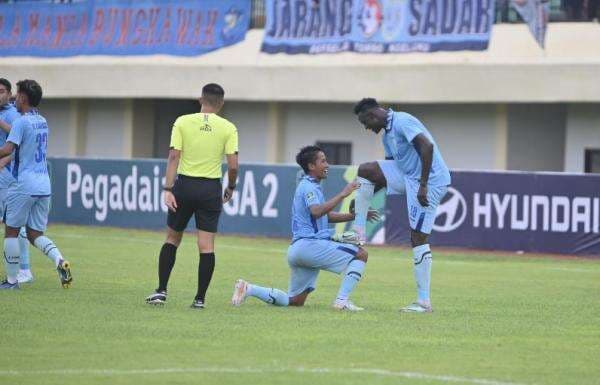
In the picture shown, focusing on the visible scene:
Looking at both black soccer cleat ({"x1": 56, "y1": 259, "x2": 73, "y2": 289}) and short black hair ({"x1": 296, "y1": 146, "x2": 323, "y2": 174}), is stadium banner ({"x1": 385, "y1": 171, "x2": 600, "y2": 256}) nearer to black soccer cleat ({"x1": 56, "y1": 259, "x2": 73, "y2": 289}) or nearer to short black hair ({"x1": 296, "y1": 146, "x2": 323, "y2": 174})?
black soccer cleat ({"x1": 56, "y1": 259, "x2": 73, "y2": 289})

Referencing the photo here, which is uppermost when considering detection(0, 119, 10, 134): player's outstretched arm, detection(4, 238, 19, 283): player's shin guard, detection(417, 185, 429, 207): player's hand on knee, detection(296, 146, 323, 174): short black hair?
detection(0, 119, 10, 134): player's outstretched arm

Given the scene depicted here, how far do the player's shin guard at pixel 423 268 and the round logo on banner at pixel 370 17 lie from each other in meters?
19.5

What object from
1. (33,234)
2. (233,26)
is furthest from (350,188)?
(233,26)

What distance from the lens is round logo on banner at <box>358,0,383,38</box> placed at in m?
31.8

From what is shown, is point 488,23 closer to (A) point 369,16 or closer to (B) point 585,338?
(A) point 369,16

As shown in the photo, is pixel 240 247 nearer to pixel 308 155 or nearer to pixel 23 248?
pixel 23 248

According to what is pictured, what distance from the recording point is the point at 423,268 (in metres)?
12.7

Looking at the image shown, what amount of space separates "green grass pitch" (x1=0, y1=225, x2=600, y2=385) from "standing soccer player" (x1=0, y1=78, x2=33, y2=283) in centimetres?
25

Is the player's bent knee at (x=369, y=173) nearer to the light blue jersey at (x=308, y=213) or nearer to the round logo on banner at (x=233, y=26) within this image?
the light blue jersey at (x=308, y=213)

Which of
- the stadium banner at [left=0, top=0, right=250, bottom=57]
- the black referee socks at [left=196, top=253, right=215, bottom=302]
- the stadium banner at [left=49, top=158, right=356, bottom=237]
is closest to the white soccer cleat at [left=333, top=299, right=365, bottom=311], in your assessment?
the black referee socks at [left=196, top=253, right=215, bottom=302]

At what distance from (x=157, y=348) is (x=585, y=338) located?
3470mm

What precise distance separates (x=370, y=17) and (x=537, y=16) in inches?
166

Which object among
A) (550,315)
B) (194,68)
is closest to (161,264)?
(550,315)

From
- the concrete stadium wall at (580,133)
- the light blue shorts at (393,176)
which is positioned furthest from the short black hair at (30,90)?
the concrete stadium wall at (580,133)
